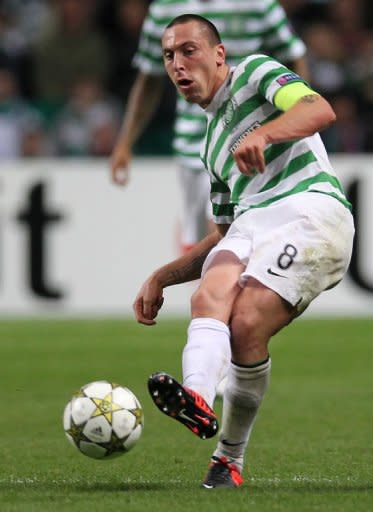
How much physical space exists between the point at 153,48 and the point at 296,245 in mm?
4057

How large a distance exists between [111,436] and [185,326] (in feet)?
21.4

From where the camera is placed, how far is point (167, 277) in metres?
5.29

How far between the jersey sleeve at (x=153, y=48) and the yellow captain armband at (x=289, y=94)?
375 centimetres

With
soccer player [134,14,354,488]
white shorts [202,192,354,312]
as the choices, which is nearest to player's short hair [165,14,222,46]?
soccer player [134,14,354,488]

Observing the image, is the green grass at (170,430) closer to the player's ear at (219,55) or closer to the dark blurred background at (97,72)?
the player's ear at (219,55)

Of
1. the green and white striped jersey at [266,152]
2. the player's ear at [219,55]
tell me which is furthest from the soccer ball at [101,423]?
the player's ear at [219,55]

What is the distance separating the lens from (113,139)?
13.4 m

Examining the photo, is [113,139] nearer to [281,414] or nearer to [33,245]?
[33,245]

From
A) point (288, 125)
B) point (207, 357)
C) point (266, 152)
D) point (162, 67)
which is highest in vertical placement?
point (288, 125)

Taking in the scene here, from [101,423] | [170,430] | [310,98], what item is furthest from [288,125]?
[170,430]

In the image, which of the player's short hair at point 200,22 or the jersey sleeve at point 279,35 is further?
the jersey sleeve at point 279,35

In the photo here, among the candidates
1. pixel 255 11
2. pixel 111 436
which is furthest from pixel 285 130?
pixel 255 11

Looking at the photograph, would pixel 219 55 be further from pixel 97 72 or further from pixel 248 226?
pixel 97 72

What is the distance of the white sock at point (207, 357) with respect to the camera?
4559mm
